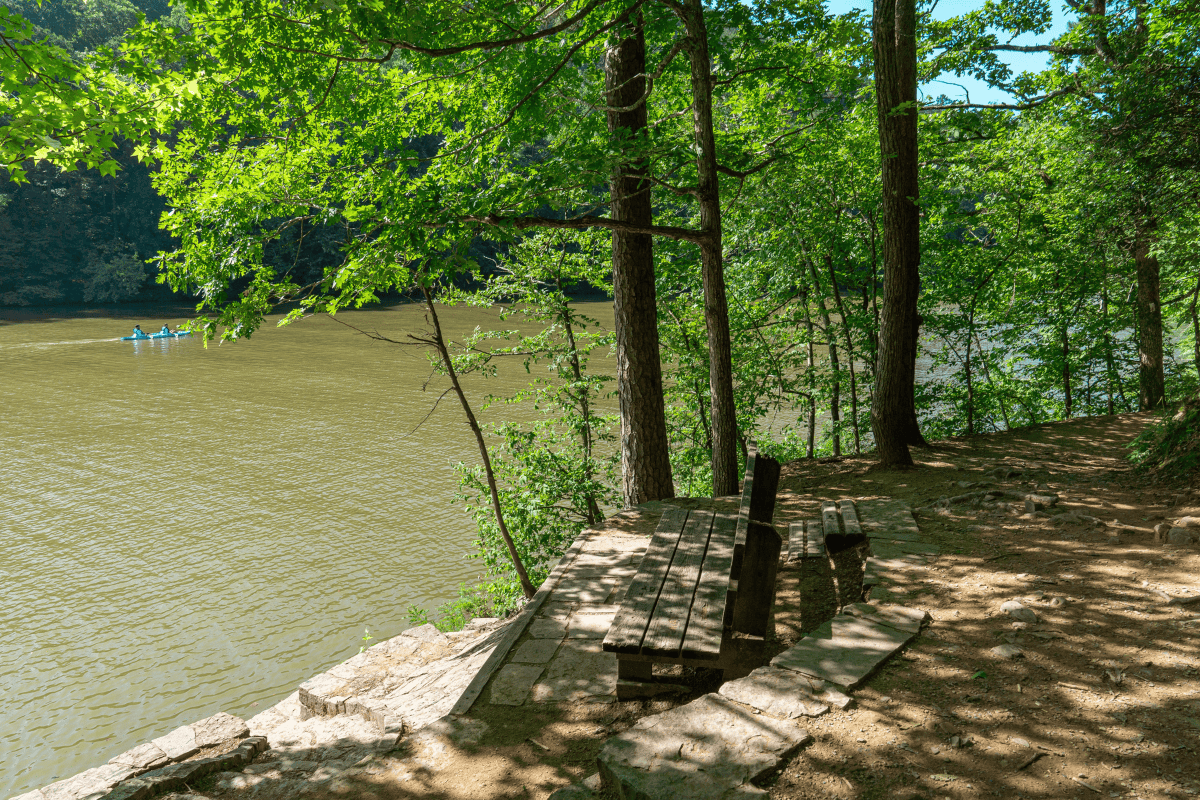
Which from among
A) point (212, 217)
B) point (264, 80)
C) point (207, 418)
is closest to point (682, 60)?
point (264, 80)

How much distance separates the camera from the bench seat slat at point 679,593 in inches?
113

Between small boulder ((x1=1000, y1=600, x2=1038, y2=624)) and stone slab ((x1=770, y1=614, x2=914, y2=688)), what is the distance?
54cm

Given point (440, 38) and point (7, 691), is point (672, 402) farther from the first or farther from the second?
point (7, 691)

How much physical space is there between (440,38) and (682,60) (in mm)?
2978

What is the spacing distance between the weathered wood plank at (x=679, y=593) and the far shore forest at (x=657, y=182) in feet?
7.91

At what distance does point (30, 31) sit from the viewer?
443 cm

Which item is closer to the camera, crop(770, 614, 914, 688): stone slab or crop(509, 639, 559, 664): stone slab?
crop(770, 614, 914, 688): stone slab

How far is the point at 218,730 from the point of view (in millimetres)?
4699

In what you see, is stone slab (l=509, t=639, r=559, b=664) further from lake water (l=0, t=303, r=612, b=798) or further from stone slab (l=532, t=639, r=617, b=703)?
lake water (l=0, t=303, r=612, b=798)

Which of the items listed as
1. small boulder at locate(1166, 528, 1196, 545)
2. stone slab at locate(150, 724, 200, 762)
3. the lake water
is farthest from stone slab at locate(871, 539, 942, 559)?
the lake water

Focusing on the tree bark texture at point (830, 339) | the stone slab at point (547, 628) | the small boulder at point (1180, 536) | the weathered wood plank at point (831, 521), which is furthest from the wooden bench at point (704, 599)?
the tree bark texture at point (830, 339)

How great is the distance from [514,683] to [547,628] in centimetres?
59

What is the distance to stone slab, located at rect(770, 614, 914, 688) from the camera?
113 inches

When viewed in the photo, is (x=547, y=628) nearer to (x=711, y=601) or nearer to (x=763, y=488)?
(x=711, y=601)
